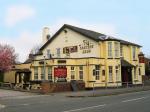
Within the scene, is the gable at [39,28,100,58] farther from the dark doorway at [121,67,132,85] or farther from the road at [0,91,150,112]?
the road at [0,91,150,112]

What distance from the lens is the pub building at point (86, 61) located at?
141 feet

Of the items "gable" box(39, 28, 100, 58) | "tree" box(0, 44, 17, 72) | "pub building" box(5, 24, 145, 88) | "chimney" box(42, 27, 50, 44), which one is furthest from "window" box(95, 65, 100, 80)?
"tree" box(0, 44, 17, 72)

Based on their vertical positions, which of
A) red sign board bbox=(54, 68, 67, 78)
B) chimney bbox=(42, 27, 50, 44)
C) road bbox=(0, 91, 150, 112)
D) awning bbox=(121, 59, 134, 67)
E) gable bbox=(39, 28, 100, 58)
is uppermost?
chimney bbox=(42, 27, 50, 44)

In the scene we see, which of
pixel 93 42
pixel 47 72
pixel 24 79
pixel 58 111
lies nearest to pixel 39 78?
pixel 47 72

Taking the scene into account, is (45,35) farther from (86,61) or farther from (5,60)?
(86,61)

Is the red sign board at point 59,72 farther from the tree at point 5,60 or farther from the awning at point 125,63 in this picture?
the tree at point 5,60

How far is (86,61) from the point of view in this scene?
43406 mm

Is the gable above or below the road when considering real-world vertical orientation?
above

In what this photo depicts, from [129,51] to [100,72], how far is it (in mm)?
9378

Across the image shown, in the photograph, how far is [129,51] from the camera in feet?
170

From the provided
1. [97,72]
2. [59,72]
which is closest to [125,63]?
[97,72]

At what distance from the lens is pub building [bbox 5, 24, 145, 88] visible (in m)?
43.1

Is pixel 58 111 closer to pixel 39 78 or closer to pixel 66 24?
pixel 39 78

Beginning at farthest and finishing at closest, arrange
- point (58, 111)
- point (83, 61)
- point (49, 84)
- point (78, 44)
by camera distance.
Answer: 1. point (78, 44)
2. point (83, 61)
3. point (49, 84)
4. point (58, 111)
